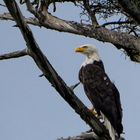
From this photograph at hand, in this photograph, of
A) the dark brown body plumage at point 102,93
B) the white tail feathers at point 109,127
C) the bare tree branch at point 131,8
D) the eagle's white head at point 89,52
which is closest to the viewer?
the white tail feathers at point 109,127

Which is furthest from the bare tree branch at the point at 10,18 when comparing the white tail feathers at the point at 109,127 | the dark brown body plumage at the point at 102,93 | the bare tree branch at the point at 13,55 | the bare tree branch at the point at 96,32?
the bare tree branch at the point at 13,55

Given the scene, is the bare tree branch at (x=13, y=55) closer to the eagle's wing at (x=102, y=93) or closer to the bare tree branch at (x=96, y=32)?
the eagle's wing at (x=102, y=93)

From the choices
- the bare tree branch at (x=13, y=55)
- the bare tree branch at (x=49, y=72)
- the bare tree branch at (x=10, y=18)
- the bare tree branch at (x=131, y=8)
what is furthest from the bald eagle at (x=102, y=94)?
the bare tree branch at (x=10, y=18)

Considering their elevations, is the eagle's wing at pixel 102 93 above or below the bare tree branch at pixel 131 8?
below

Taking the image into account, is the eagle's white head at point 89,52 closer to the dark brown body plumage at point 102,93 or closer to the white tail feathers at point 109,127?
the dark brown body plumage at point 102,93

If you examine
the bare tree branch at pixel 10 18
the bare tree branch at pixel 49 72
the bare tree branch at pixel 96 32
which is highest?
the bare tree branch at pixel 49 72

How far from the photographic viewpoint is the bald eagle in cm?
781

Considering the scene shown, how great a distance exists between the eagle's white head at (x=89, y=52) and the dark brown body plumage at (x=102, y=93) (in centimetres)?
43

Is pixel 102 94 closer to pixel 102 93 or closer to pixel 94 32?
pixel 102 93

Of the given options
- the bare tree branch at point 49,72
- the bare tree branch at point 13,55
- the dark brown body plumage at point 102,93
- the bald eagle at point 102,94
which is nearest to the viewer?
the bare tree branch at point 49,72

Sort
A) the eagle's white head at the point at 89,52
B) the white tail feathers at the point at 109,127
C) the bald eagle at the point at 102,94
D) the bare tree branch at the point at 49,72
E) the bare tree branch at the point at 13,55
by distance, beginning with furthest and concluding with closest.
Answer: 1. the eagle's white head at the point at 89,52
2. the bald eagle at the point at 102,94
3. the white tail feathers at the point at 109,127
4. the bare tree branch at the point at 13,55
5. the bare tree branch at the point at 49,72

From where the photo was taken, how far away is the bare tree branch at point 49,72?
5.80 meters

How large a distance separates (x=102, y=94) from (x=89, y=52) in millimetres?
1711

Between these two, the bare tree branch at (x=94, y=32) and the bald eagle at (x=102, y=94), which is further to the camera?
the bare tree branch at (x=94, y=32)
